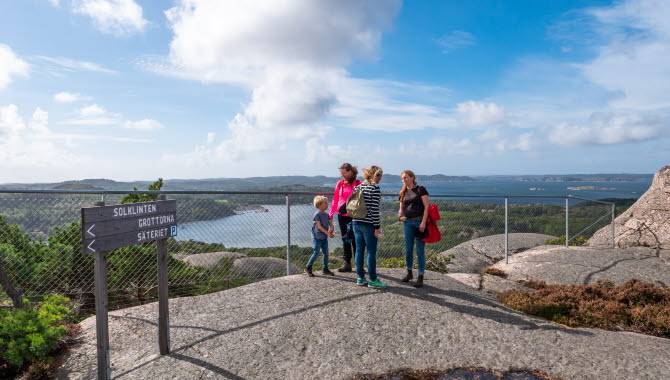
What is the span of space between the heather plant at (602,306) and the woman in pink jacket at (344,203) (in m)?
2.65

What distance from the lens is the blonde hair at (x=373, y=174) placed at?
19.1ft

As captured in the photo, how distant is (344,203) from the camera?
632 cm

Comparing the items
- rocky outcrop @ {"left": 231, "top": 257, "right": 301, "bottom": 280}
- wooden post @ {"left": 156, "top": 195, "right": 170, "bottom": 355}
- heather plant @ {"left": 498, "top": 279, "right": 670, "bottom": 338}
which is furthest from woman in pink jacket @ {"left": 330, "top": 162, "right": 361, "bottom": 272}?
wooden post @ {"left": 156, "top": 195, "right": 170, "bottom": 355}

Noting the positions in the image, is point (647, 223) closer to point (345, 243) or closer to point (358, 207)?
point (345, 243)

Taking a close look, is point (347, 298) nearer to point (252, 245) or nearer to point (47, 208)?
point (252, 245)

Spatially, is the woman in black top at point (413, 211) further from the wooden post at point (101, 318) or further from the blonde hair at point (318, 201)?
the wooden post at point (101, 318)

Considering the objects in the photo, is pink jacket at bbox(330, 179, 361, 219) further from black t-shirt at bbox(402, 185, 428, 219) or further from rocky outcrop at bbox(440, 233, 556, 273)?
rocky outcrop at bbox(440, 233, 556, 273)

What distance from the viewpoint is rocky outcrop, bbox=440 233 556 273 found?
44.2ft

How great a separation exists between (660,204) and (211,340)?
45.7ft

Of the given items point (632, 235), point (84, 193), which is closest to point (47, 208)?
point (84, 193)

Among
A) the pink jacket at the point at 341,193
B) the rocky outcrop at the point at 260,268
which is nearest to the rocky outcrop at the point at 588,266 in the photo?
the pink jacket at the point at 341,193

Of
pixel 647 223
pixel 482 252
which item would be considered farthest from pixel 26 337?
pixel 647 223

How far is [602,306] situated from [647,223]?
319 inches

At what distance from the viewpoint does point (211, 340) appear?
4328 mm
